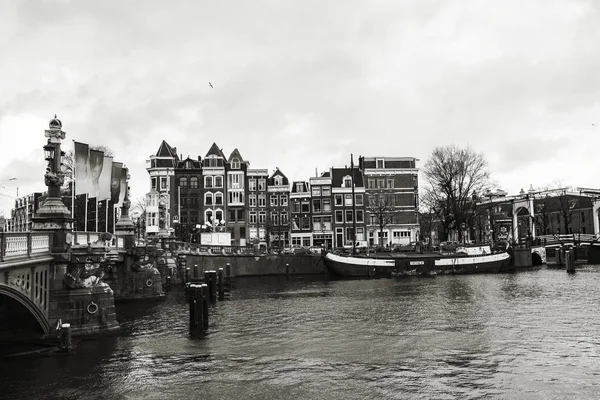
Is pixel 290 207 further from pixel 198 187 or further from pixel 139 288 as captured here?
pixel 139 288

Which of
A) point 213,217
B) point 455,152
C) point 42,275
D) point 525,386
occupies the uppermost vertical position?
point 455,152

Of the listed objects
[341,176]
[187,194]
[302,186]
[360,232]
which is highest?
[341,176]

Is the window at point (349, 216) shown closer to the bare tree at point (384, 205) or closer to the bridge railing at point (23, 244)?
the bare tree at point (384, 205)

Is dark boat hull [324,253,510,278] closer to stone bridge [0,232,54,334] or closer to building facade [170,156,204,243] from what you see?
building facade [170,156,204,243]

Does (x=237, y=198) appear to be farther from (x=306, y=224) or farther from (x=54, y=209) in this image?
(x=54, y=209)

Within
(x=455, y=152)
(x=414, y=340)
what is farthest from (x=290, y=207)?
(x=414, y=340)

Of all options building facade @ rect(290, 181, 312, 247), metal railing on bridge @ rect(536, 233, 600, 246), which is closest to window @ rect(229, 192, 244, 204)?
building facade @ rect(290, 181, 312, 247)

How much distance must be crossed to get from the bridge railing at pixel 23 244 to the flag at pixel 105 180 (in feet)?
36.3

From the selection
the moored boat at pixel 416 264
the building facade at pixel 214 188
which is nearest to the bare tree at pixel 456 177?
the moored boat at pixel 416 264

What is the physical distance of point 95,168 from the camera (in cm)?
3178

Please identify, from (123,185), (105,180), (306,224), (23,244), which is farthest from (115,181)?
(306,224)

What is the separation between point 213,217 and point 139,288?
4918 centimetres

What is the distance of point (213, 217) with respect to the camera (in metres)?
88.7

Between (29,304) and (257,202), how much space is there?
72.9 meters
